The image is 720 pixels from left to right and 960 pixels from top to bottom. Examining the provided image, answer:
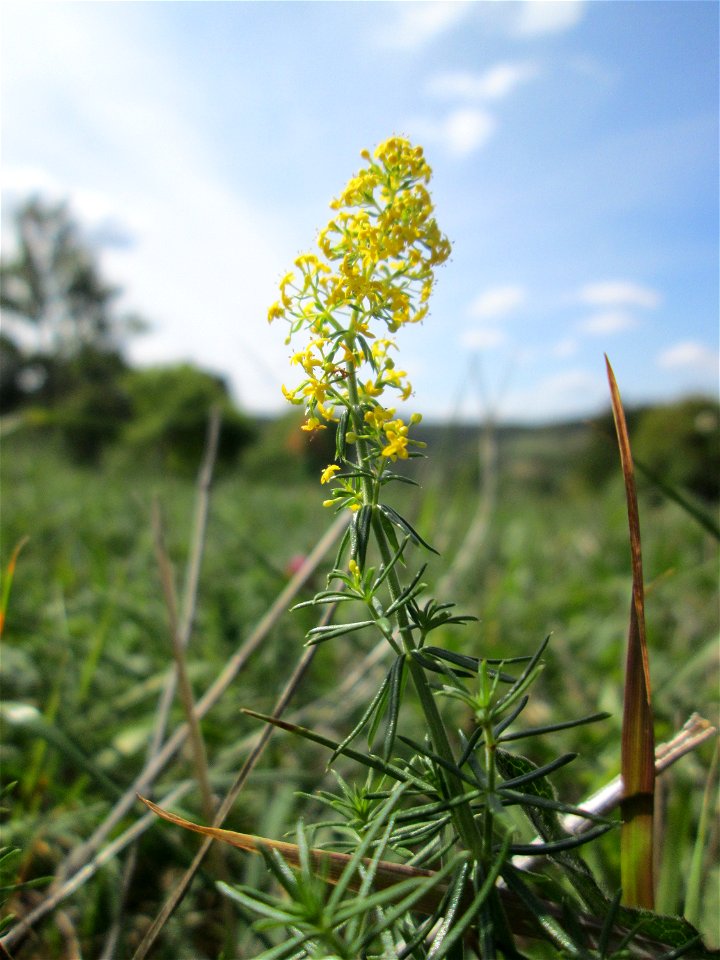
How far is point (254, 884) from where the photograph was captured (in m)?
1.35

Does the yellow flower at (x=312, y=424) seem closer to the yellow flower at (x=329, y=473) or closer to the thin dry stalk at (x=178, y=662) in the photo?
the yellow flower at (x=329, y=473)

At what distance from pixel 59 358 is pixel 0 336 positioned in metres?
1.79

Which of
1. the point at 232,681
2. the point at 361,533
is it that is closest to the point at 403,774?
the point at 361,533

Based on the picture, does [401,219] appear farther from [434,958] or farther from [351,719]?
[351,719]

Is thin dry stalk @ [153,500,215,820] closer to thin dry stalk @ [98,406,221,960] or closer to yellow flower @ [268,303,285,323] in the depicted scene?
thin dry stalk @ [98,406,221,960]

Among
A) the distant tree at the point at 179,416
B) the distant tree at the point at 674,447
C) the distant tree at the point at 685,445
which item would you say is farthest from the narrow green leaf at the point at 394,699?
the distant tree at the point at 179,416

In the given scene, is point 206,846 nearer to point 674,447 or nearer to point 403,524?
point 403,524

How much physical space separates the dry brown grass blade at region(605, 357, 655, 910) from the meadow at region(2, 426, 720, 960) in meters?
0.22

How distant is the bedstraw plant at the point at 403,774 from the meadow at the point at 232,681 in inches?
4.1

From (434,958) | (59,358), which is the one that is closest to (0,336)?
(59,358)

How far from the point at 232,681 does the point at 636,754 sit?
115 cm

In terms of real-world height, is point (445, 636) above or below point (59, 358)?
below

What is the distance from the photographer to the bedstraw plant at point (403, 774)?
695 mm

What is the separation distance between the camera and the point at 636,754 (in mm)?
864
